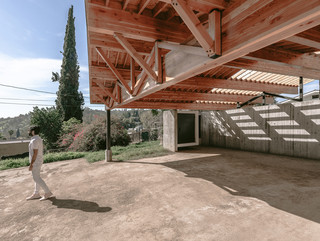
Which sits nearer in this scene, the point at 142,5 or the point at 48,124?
the point at 142,5

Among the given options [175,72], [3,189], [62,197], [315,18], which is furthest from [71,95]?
[315,18]

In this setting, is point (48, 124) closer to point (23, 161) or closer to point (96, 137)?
point (96, 137)

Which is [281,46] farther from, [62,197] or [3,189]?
[3,189]

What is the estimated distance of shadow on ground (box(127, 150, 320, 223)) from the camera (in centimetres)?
342

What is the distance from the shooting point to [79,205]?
12.3 feet

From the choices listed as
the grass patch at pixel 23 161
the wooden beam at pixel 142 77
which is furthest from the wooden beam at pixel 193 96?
the grass patch at pixel 23 161

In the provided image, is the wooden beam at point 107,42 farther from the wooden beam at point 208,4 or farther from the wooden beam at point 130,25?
the wooden beam at point 208,4

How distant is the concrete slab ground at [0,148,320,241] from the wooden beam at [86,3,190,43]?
3.42 meters

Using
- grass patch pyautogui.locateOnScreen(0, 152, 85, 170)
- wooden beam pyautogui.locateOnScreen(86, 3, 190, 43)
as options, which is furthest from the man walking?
grass patch pyautogui.locateOnScreen(0, 152, 85, 170)

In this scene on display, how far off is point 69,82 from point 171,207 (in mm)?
27029

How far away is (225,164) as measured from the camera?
6922 mm

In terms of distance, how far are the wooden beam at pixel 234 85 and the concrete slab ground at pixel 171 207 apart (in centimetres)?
332

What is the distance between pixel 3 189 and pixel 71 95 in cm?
2215

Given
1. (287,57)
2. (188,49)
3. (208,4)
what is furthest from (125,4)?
(287,57)
